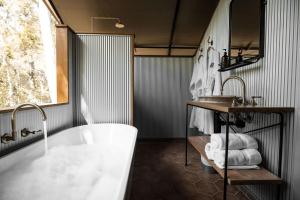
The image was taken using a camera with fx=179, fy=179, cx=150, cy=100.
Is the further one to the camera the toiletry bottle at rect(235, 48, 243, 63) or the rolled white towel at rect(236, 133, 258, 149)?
the toiletry bottle at rect(235, 48, 243, 63)

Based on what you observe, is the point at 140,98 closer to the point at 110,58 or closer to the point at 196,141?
the point at 110,58

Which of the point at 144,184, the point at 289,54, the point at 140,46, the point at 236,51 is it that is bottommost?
the point at 144,184

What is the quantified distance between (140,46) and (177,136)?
202 cm

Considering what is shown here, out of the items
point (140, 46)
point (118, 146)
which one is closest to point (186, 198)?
point (118, 146)

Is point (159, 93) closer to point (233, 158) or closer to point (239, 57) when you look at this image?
point (239, 57)

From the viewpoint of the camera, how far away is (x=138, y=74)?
376 centimetres

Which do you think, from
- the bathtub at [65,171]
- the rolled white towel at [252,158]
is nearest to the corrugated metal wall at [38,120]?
the bathtub at [65,171]

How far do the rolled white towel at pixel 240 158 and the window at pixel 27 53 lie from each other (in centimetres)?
194

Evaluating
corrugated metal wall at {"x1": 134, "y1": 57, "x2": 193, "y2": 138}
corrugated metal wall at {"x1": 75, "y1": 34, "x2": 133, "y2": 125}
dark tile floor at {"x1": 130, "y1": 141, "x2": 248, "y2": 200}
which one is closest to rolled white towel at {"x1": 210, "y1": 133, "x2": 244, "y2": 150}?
dark tile floor at {"x1": 130, "y1": 141, "x2": 248, "y2": 200}

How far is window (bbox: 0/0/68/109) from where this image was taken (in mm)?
2662

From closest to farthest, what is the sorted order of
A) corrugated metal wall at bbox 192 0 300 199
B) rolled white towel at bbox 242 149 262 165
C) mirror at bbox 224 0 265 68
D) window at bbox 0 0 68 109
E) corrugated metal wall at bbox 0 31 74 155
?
1. corrugated metal wall at bbox 192 0 300 199
2. corrugated metal wall at bbox 0 31 74 155
3. rolled white towel at bbox 242 149 262 165
4. mirror at bbox 224 0 265 68
5. window at bbox 0 0 68 109

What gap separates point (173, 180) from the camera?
2033 millimetres

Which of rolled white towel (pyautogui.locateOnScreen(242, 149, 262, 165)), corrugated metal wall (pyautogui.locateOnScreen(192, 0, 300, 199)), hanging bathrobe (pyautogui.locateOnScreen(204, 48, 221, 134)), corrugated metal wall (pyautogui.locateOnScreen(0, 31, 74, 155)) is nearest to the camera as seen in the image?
corrugated metal wall (pyautogui.locateOnScreen(192, 0, 300, 199))

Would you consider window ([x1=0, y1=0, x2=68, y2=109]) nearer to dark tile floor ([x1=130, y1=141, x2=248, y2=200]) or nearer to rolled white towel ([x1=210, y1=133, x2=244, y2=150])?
dark tile floor ([x1=130, y1=141, x2=248, y2=200])
